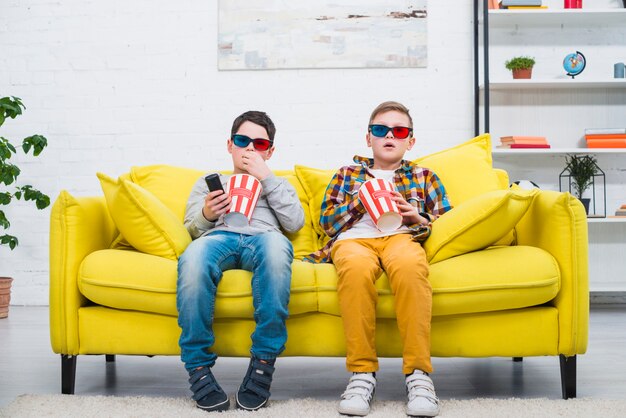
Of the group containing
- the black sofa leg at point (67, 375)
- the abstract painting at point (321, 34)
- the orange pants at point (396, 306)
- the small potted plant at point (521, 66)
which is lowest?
the black sofa leg at point (67, 375)

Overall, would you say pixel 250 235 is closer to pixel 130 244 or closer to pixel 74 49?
pixel 130 244

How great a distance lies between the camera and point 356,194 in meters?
2.21

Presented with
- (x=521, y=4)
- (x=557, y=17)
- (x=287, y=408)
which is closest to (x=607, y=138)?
(x=557, y=17)

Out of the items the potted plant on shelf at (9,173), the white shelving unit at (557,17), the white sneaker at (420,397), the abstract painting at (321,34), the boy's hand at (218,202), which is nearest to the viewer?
the white sneaker at (420,397)

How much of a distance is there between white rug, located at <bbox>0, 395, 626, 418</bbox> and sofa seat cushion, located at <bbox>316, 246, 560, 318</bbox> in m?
0.26

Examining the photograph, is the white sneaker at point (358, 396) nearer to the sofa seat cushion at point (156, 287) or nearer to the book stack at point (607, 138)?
the sofa seat cushion at point (156, 287)

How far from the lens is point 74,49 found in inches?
158

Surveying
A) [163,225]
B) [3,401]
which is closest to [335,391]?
[163,225]

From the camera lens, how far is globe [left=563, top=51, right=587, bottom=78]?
12.4ft

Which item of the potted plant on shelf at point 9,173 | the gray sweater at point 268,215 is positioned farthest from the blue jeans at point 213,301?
the potted plant on shelf at point 9,173

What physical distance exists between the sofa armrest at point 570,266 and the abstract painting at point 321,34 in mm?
2131

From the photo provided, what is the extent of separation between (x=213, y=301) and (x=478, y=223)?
0.80 meters

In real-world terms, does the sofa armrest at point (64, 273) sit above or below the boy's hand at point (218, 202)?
below

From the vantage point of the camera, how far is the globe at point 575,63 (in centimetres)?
378
